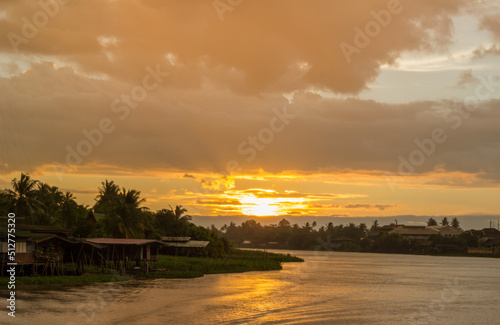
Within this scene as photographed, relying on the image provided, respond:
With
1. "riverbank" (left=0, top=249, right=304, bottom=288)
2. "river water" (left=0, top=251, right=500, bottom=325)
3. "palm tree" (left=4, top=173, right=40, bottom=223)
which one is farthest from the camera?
"palm tree" (left=4, top=173, right=40, bottom=223)

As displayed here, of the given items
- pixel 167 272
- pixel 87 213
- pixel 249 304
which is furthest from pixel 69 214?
pixel 249 304

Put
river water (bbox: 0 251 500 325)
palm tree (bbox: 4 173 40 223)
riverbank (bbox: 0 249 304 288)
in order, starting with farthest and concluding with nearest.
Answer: palm tree (bbox: 4 173 40 223)
riverbank (bbox: 0 249 304 288)
river water (bbox: 0 251 500 325)

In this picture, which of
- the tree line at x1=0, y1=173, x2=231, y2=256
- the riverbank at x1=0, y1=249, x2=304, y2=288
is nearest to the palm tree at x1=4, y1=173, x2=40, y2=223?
the tree line at x1=0, y1=173, x2=231, y2=256

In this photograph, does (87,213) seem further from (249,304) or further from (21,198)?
(249,304)

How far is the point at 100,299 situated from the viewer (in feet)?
124

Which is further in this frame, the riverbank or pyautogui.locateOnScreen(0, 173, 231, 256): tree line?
pyautogui.locateOnScreen(0, 173, 231, 256): tree line

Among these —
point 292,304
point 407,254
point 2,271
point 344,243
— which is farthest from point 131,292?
point 344,243

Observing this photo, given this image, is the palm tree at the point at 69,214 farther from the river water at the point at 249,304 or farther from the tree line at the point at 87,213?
the river water at the point at 249,304

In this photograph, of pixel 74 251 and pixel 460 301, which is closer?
pixel 460 301

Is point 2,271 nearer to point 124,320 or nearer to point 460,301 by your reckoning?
point 124,320

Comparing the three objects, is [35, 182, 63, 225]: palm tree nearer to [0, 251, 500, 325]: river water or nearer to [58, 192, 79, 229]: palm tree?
[58, 192, 79, 229]: palm tree

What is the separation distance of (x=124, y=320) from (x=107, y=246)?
23.3 m

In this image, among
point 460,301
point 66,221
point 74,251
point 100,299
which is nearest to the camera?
point 100,299

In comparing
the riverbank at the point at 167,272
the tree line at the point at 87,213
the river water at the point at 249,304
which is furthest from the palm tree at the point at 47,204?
the river water at the point at 249,304
